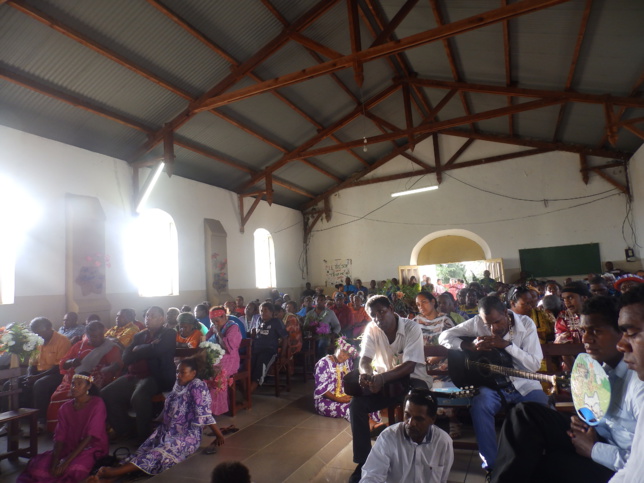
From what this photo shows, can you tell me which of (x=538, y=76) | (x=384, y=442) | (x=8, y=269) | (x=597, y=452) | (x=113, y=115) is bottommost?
(x=384, y=442)

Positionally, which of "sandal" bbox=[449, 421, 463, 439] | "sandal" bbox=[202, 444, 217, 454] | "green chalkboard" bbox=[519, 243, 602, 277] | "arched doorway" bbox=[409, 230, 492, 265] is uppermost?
"arched doorway" bbox=[409, 230, 492, 265]

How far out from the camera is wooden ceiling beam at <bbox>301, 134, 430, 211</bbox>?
43.0 feet

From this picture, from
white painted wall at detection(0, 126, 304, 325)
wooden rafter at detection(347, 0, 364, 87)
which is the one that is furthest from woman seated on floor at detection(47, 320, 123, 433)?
wooden rafter at detection(347, 0, 364, 87)

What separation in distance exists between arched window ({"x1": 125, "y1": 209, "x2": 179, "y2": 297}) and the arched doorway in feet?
23.5

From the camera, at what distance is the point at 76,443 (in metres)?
3.22

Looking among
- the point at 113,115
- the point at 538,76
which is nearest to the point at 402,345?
the point at 113,115

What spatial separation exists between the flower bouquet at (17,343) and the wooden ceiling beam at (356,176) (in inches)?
422

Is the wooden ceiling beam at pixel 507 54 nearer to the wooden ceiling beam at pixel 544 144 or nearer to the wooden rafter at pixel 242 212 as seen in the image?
the wooden ceiling beam at pixel 544 144

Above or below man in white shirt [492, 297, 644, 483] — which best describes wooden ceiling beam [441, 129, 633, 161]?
above

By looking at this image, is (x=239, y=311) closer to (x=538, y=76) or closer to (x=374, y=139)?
(x=374, y=139)

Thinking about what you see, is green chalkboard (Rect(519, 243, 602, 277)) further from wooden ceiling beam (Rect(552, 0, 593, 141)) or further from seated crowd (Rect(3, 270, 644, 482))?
seated crowd (Rect(3, 270, 644, 482))

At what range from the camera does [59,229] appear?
22.3 feet

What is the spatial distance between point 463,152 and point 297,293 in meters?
6.73

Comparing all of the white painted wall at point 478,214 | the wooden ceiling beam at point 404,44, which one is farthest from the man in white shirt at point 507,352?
the white painted wall at point 478,214
